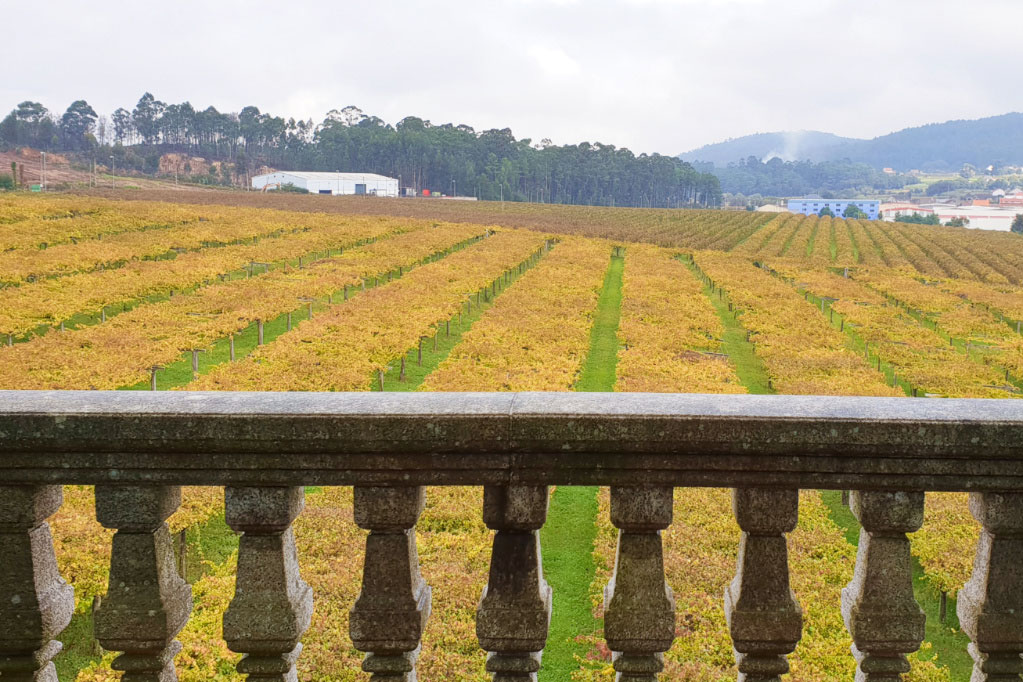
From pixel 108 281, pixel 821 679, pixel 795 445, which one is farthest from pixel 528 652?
pixel 108 281

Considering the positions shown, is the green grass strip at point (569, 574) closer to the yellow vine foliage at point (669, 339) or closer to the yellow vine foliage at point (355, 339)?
the yellow vine foliage at point (669, 339)

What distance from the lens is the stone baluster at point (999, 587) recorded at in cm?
237

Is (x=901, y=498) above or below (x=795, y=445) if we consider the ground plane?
below

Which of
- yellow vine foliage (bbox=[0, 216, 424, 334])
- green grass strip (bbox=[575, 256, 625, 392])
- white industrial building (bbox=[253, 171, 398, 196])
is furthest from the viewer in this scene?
white industrial building (bbox=[253, 171, 398, 196])

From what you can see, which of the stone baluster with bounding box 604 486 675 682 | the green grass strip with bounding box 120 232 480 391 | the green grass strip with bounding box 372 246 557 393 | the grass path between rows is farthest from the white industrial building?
the stone baluster with bounding box 604 486 675 682

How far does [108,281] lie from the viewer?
33656mm

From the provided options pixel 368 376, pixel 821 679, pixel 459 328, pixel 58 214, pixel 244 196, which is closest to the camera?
pixel 821 679

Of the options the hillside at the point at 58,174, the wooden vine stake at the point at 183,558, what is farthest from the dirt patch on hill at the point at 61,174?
the wooden vine stake at the point at 183,558

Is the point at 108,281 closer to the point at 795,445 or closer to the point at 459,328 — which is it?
the point at 459,328

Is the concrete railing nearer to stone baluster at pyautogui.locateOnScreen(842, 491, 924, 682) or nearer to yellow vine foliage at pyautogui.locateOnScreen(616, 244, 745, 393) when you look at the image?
stone baluster at pyautogui.locateOnScreen(842, 491, 924, 682)

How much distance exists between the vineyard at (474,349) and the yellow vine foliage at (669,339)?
0.53 ft

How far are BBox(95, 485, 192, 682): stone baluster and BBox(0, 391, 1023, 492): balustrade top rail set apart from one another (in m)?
0.09

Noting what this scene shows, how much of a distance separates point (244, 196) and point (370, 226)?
2019 inches

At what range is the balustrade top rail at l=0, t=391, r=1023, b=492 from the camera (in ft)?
7.48
